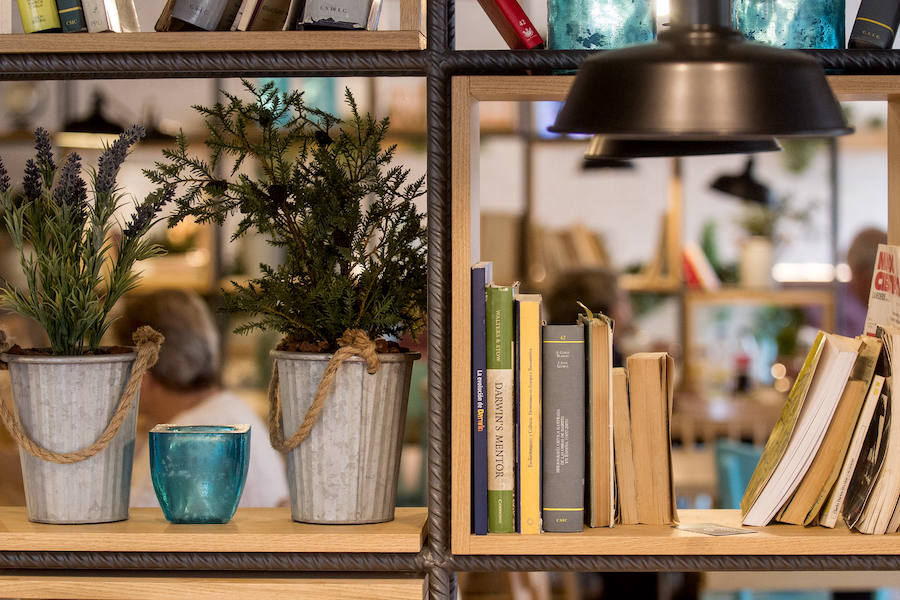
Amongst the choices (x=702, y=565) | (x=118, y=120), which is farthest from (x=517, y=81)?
(x=118, y=120)

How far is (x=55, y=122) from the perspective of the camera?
15.4 feet

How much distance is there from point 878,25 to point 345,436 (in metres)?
0.97

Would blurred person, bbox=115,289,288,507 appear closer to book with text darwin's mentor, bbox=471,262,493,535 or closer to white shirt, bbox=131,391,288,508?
white shirt, bbox=131,391,288,508

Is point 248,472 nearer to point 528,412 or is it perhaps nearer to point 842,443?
point 528,412

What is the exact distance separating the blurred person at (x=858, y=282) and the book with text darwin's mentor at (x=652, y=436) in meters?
3.63

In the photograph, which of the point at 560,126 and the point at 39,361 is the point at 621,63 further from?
the point at 39,361

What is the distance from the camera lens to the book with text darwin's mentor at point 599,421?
1433 millimetres

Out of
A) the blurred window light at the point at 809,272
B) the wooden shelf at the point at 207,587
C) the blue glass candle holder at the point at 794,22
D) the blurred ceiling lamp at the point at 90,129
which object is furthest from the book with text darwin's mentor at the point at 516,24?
the blurred window light at the point at 809,272

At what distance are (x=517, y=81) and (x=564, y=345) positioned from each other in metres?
0.38

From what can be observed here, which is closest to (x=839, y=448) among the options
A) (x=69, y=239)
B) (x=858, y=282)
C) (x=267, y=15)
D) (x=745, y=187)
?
(x=267, y=15)

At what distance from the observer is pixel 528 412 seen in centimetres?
141

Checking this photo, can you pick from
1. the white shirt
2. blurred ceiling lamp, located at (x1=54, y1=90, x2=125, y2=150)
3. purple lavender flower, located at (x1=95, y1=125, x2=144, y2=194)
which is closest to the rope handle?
purple lavender flower, located at (x1=95, y1=125, x2=144, y2=194)

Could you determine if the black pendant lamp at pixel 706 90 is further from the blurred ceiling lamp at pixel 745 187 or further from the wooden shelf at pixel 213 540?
the blurred ceiling lamp at pixel 745 187

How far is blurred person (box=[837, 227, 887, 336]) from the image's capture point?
4.81 meters
